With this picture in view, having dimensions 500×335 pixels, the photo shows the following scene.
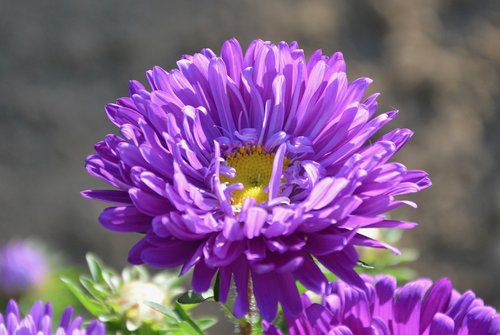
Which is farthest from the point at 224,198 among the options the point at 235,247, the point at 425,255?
the point at 425,255

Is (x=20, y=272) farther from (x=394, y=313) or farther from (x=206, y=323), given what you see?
(x=394, y=313)

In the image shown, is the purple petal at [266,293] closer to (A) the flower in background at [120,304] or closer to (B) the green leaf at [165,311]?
(B) the green leaf at [165,311]

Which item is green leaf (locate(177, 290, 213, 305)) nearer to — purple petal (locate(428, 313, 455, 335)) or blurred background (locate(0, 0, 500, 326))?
purple petal (locate(428, 313, 455, 335))

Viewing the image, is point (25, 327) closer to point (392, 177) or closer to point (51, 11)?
point (392, 177)

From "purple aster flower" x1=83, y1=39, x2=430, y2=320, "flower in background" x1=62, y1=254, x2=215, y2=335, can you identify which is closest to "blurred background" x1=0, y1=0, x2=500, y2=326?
"flower in background" x1=62, y1=254, x2=215, y2=335

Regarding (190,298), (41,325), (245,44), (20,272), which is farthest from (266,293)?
(245,44)

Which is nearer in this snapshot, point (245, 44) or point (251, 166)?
point (251, 166)

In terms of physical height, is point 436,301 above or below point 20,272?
above
